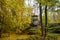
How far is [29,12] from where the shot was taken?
17.4 ft

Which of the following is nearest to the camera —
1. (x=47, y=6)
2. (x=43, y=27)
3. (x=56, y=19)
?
(x=47, y=6)

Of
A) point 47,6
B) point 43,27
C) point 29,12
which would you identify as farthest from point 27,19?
point 47,6

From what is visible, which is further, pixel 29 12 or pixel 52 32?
pixel 52 32

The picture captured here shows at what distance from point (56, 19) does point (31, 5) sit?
1.21m

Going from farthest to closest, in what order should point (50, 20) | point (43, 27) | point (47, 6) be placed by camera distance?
point (50, 20)
point (43, 27)
point (47, 6)

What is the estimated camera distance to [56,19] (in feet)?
19.1

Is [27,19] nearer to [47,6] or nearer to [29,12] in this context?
[29,12]

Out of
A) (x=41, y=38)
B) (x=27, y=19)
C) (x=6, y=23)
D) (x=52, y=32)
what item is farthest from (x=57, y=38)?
(x=6, y=23)

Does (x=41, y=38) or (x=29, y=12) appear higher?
(x=29, y=12)

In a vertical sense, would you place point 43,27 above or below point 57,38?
above

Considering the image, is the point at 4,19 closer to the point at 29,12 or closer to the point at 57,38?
the point at 29,12

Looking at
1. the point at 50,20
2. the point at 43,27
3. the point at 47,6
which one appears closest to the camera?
the point at 47,6

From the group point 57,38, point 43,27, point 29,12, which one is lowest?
point 57,38

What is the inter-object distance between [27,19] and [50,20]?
0.81 meters
